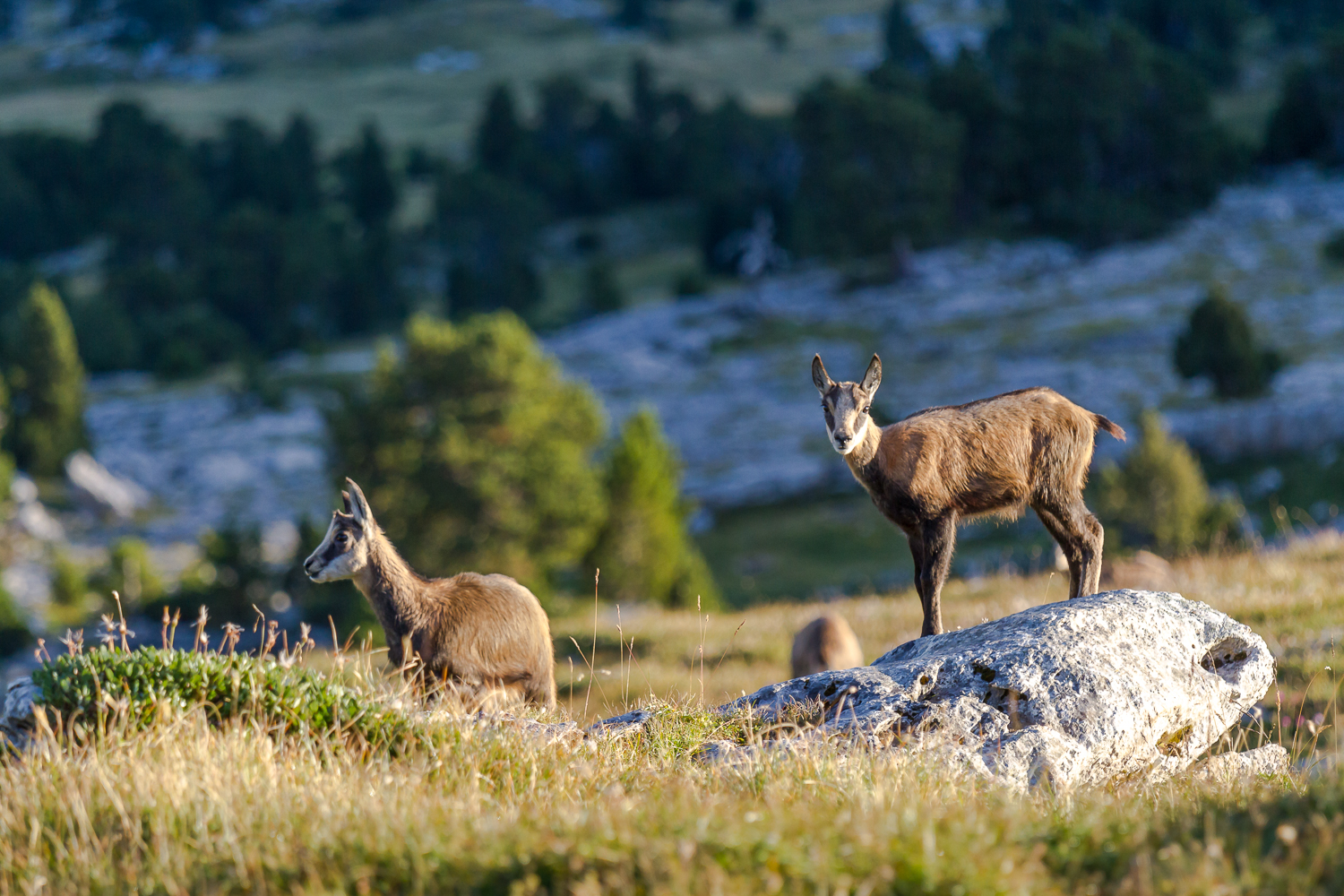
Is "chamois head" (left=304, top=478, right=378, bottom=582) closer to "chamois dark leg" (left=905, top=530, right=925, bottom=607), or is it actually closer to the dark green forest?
"chamois dark leg" (left=905, top=530, right=925, bottom=607)

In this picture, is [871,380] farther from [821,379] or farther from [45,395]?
[45,395]

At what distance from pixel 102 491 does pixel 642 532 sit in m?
39.9

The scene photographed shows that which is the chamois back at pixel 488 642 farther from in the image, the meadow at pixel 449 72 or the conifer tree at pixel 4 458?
the meadow at pixel 449 72

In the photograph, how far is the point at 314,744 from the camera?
22.7 ft

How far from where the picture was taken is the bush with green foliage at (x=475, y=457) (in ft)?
145

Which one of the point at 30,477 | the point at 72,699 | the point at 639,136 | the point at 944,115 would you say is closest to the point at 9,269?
the point at 30,477

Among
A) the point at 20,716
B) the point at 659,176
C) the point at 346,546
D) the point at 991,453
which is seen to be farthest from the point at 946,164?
the point at 20,716

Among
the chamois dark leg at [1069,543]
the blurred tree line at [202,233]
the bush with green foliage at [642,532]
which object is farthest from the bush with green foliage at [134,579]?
the chamois dark leg at [1069,543]

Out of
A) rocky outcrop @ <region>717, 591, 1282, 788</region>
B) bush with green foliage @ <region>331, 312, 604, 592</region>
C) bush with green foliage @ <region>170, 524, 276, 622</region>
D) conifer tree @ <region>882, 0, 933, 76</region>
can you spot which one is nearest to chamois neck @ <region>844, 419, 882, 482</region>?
rocky outcrop @ <region>717, 591, 1282, 788</region>

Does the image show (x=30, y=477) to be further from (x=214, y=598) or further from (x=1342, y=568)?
(x=1342, y=568)

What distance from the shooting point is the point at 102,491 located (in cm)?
6625

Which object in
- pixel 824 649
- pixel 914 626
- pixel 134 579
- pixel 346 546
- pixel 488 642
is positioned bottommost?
pixel 134 579

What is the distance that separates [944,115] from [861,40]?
86510mm

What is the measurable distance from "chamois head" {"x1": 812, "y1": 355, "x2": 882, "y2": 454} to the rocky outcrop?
1.59 metres
